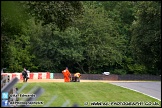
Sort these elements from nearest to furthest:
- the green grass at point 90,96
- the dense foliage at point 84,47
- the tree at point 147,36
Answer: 1. the green grass at point 90,96
2. the tree at point 147,36
3. the dense foliage at point 84,47

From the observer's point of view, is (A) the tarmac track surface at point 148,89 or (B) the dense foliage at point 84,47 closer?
(A) the tarmac track surface at point 148,89

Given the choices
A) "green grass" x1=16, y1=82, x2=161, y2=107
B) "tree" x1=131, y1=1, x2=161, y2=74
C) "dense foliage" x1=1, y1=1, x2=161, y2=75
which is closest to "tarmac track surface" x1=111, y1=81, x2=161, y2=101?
"green grass" x1=16, y1=82, x2=161, y2=107

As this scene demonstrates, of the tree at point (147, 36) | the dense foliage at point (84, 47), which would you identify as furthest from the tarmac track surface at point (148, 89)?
the dense foliage at point (84, 47)

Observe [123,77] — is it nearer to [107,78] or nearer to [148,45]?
[107,78]

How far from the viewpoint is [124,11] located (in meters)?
69.4

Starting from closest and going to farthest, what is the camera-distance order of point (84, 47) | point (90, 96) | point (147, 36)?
point (90, 96) → point (147, 36) → point (84, 47)

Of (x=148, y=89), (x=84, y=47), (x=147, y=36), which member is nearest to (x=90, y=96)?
(x=148, y=89)

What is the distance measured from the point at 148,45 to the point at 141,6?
3.57 meters

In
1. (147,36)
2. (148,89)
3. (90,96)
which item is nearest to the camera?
(90,96)

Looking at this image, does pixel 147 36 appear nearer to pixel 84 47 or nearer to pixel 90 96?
pixel 90 96

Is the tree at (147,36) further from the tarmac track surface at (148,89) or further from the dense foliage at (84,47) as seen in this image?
the dense foliage at (84,47)

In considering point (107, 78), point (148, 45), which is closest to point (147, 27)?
point (148, 45)

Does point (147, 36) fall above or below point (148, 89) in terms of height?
above

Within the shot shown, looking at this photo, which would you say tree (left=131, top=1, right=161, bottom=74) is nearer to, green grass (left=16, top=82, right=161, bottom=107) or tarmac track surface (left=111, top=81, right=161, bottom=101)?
tarmac track surface (left=111, top=81, right=161, bottom=101)
